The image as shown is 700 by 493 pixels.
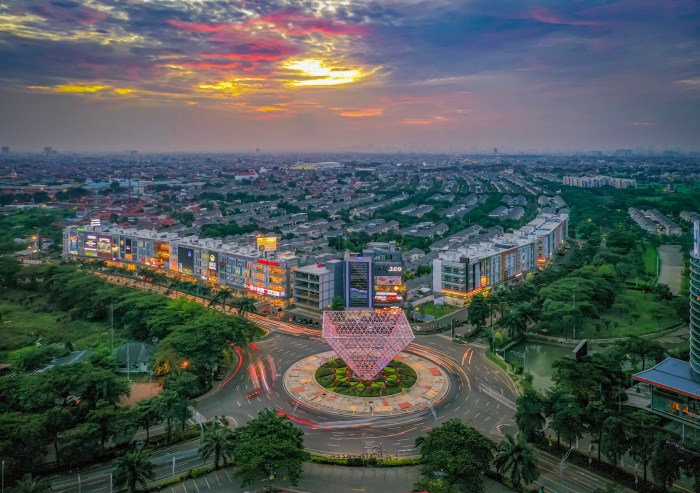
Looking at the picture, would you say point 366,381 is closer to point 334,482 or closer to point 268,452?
point 334,482

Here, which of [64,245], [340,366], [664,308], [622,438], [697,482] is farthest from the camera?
[64,245]

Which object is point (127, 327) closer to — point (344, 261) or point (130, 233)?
point (344, 261)

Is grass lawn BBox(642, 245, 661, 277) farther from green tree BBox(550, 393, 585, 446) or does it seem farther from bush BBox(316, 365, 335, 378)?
bush BBox(316, 365, 335, 378)

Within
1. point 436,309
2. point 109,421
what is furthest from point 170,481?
point 436,309

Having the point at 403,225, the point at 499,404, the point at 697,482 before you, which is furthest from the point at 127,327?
the point at 403,225

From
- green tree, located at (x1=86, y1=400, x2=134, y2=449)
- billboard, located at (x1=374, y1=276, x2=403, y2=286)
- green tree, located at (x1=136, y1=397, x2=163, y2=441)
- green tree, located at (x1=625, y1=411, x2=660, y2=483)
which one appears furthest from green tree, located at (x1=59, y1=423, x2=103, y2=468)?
billboard, located at (x1=374, y1=276, x2=403, y2=286)

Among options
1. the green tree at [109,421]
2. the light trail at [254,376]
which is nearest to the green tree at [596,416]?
the light trail at [254,376]

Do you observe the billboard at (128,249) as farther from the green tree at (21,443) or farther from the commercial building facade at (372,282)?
the green tree at (21,443)
